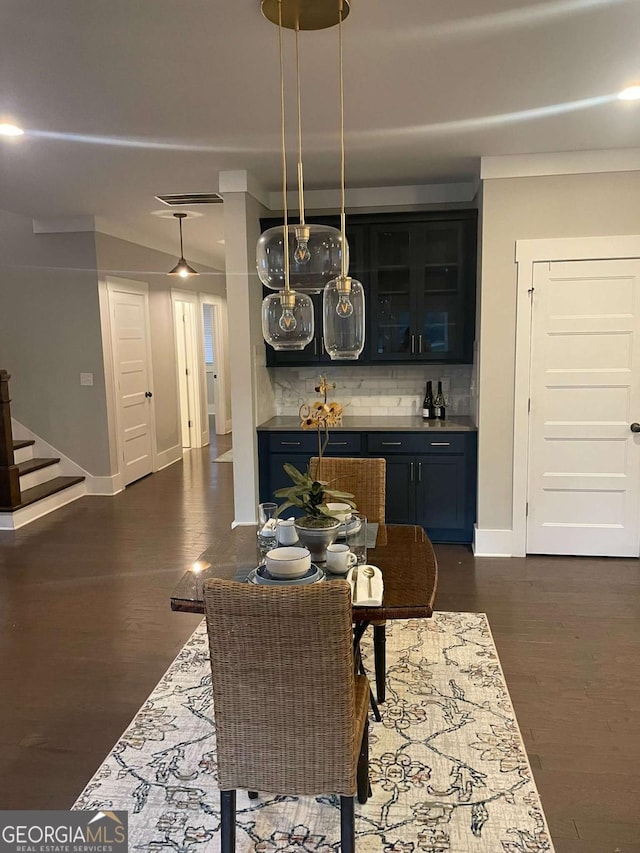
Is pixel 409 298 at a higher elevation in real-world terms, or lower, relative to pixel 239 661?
higher

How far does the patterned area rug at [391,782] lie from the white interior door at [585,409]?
1.79m

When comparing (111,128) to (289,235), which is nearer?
(289,235)

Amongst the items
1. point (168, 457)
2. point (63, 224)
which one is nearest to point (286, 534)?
point (63, 224)

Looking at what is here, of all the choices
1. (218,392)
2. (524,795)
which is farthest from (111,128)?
(218,392)

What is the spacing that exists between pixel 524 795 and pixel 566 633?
1327mm

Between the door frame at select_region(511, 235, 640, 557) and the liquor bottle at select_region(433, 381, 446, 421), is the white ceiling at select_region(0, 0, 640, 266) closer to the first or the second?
the door frame at select_region(511, 235, 640, 557)

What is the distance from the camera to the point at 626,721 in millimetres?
2590

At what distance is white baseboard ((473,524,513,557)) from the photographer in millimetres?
4532

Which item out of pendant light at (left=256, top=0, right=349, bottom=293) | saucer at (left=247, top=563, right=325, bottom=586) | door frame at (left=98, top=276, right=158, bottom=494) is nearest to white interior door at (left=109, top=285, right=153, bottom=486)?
door frame at (left=98, top=276, right=158, bottom=494)

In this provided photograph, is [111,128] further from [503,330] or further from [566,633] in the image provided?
[566,633]

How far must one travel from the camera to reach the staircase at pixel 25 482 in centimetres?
538

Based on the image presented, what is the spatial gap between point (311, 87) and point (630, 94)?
1.58 metres

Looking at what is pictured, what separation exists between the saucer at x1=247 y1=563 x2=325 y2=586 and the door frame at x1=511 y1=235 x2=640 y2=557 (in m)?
2.71

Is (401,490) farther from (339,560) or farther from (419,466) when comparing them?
(339,560)
